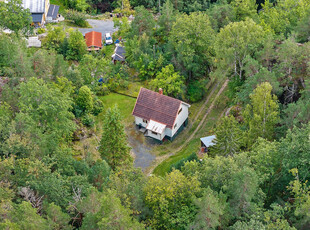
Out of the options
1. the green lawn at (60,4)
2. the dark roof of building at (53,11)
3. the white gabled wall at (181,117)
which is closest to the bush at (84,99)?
the white gabled wall at (181,117)

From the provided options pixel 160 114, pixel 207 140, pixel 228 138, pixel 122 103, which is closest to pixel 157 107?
pixel 160 114

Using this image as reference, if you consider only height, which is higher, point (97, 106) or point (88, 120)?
point (97, 106)

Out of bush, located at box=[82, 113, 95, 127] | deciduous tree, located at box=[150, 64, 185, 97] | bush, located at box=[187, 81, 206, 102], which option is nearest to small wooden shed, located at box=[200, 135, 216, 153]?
deciduous tree, located at box=[150, 64, 185, 97]

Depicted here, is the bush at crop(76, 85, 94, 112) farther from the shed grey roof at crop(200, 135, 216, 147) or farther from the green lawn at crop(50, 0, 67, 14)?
the green lawn at crop(50, 0, 67, 14)

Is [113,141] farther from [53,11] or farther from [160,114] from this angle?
[53,11]

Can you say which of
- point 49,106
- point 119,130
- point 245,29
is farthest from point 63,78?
point 245,29
